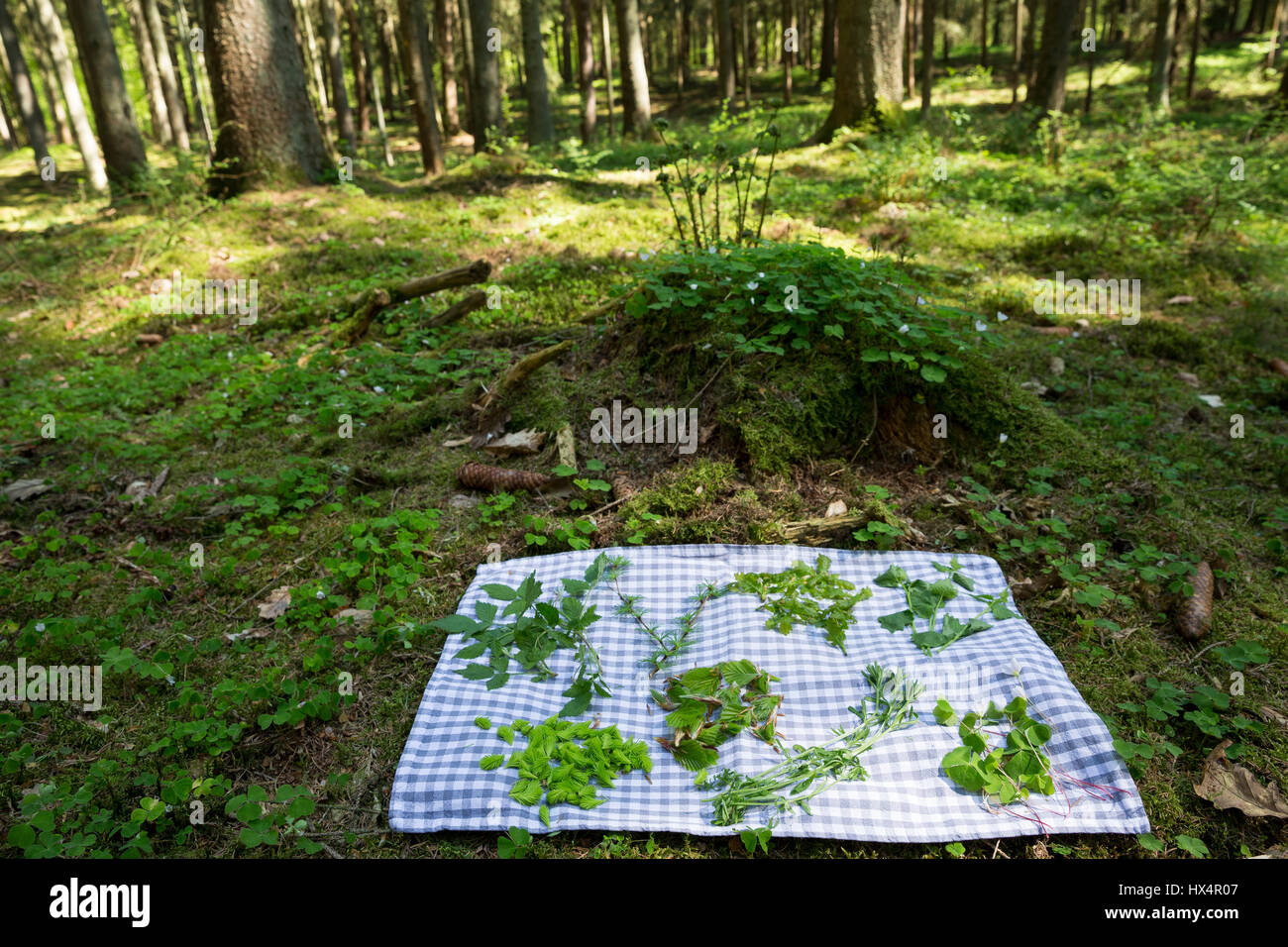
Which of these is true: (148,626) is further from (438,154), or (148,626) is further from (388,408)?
(438,154)

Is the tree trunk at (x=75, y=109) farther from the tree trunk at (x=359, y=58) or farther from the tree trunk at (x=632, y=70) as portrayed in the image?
the tree trunk at (x=632, y=70)

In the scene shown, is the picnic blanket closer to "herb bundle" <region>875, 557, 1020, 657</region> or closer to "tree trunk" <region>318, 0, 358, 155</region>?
"herb bundle" <region>875, 557, 1020, 657</region>

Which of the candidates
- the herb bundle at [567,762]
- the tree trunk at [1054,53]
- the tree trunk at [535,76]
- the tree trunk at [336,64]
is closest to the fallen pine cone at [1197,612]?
the herb bundle at [567,762]

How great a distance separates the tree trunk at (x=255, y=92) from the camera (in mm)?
8562

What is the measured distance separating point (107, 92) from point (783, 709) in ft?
44.6

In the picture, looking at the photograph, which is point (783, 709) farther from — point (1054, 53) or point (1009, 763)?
point (1054, 53)

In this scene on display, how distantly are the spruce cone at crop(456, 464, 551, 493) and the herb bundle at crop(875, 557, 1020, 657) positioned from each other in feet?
6.31

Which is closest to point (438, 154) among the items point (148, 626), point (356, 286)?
point (356, 286)

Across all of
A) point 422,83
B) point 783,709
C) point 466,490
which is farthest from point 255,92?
point 783,709

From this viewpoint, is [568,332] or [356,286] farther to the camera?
[356,286]

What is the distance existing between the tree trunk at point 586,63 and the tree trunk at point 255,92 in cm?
668

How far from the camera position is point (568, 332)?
5.45 meters

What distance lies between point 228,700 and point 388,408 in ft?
9.13

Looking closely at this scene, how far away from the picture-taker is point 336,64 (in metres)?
16.4
